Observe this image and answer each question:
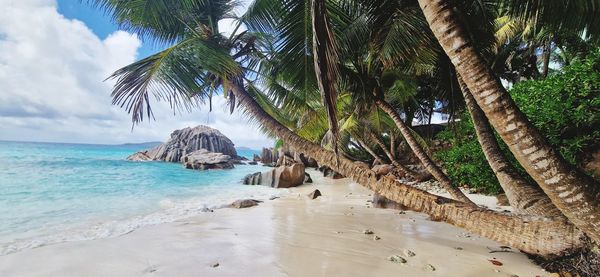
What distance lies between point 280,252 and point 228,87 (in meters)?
3.10

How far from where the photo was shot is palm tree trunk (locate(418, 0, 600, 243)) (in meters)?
1.89

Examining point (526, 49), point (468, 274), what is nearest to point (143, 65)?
point (468, 274)

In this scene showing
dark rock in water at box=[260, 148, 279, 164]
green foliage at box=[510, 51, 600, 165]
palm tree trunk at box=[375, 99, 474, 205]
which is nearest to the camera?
palm tree trunk at box=[375, 99, 474, 205]

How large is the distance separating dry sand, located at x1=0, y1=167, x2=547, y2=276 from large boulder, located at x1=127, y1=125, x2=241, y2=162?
109 feet

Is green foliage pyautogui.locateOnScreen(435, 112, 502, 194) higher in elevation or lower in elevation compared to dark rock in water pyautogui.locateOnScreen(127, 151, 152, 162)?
higher

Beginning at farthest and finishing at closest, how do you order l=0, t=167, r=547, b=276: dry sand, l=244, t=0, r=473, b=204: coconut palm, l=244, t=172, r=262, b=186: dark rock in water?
l=244, t=172, r=262, b=186: dark rock in water
l=244, t=0, r=473, b=204: coconut palm
l=0, t=167, r=547, b=276: dry sand

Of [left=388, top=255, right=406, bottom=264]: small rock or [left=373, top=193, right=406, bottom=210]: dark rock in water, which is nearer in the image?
[left=388, top=255, right=406, bottom=264]: small rock

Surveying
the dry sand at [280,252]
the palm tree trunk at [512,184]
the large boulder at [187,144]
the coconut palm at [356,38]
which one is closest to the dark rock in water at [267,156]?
the large boulder at [187,144]

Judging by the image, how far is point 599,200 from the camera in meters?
1.86

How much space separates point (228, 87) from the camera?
5.32 m

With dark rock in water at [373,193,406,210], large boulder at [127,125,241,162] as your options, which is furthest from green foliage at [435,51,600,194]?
large boulder at [127,125,241,162]

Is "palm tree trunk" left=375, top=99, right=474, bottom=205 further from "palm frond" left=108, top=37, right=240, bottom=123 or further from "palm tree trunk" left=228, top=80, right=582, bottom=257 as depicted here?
"palm frond" left=108, top=37, right=240, bottom=123

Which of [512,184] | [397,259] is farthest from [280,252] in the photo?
[512,184]

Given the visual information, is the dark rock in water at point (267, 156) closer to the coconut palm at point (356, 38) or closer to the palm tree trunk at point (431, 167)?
the coconut palm at point (356, 38)
